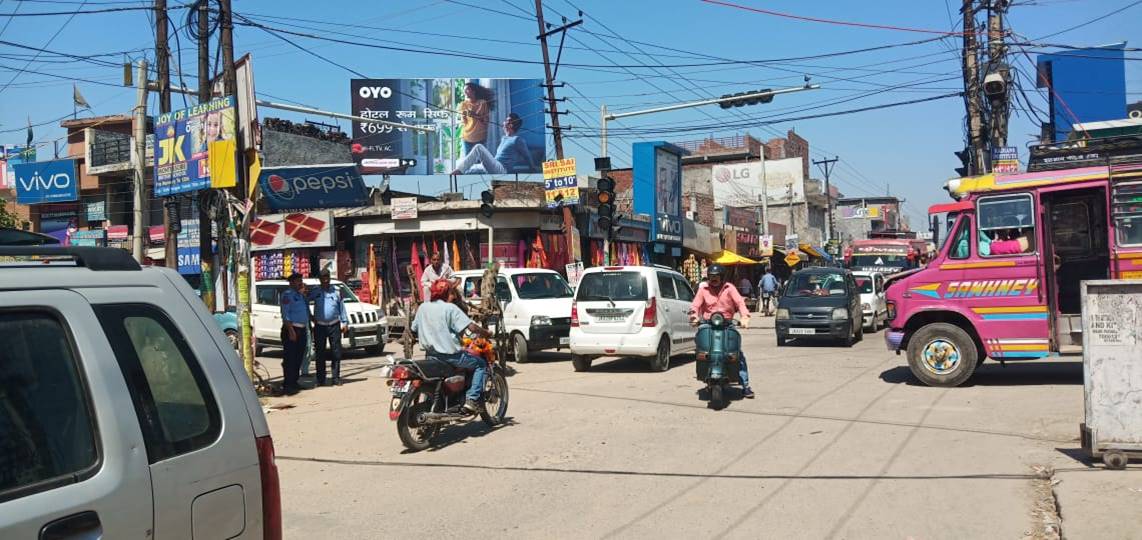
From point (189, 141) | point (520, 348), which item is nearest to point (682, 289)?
point (520, 348)

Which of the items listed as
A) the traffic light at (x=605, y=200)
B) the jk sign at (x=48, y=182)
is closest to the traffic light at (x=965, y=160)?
the traffic light at (x=605, y=200)

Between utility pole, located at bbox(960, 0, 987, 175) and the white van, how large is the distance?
10.9 metres

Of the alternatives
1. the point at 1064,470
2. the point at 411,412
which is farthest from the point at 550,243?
the point at 1064,470

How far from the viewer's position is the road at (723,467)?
5898 mm

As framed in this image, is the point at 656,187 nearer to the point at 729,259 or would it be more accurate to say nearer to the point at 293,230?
the point at 729,259

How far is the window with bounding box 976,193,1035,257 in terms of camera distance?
1112 centimetres

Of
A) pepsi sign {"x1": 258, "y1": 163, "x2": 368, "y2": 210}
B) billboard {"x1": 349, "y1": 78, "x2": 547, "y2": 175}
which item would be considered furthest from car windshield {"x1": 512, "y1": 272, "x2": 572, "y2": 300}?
billboard {"x1": 349, "y1": 78, "x2": 547, "y2": 175}

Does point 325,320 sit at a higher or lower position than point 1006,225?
lower

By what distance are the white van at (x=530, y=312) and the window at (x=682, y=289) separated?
2280 millimetres

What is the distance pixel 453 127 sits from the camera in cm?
4028

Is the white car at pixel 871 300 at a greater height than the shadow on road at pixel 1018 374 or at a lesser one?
greater

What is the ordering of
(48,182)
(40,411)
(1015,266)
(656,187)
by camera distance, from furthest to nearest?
(48,182)
(656,187)
(1015,266)
(40,411)

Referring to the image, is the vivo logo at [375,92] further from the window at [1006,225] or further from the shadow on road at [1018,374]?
Result: the window at [1006,225]

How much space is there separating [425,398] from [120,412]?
6.29 m
